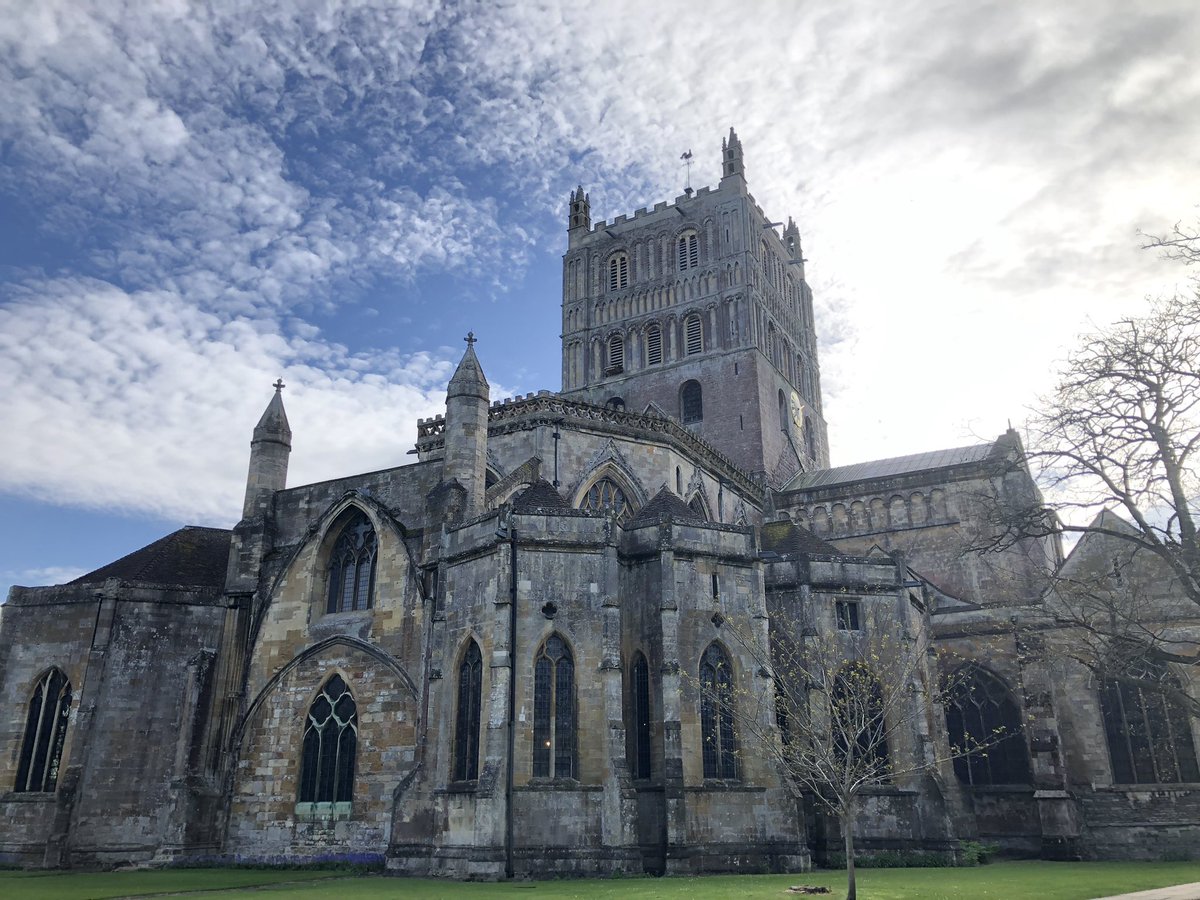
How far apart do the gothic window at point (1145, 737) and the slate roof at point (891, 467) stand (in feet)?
44.6

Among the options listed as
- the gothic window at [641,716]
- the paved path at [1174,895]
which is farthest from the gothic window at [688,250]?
the paved path at [1174,895]

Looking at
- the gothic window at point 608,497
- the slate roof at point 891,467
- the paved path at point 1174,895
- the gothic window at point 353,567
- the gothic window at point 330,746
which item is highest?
the slate roof at point 891,467

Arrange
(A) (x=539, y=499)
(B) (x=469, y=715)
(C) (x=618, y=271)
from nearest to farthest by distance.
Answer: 1. (B) (x=469, y=715)
2. (A) (x=539, y=499)
3. (C) (x=618, y=271)

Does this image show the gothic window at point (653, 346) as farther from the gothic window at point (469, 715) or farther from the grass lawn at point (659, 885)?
the grass lawn at point (659, 885)

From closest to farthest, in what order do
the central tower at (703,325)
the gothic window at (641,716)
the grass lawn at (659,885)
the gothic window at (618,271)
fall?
the grass lawn at (659,885) → the gothic window at (641,716) → the central tower at (703,325) → the gothic window at (618,271)

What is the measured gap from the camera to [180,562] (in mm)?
33781

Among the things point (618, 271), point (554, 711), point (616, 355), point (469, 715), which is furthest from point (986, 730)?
point (618, 271)

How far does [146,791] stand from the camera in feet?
95.2

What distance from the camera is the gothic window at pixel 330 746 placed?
28.5m

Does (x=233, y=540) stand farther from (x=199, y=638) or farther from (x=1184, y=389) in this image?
(x=1184, y=389)

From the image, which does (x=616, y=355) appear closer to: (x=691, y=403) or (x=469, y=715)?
(x=691, y=403)

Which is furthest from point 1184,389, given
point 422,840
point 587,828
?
point 422,840

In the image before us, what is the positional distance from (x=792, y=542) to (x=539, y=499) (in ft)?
31.5

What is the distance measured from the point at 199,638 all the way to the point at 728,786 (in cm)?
1805
